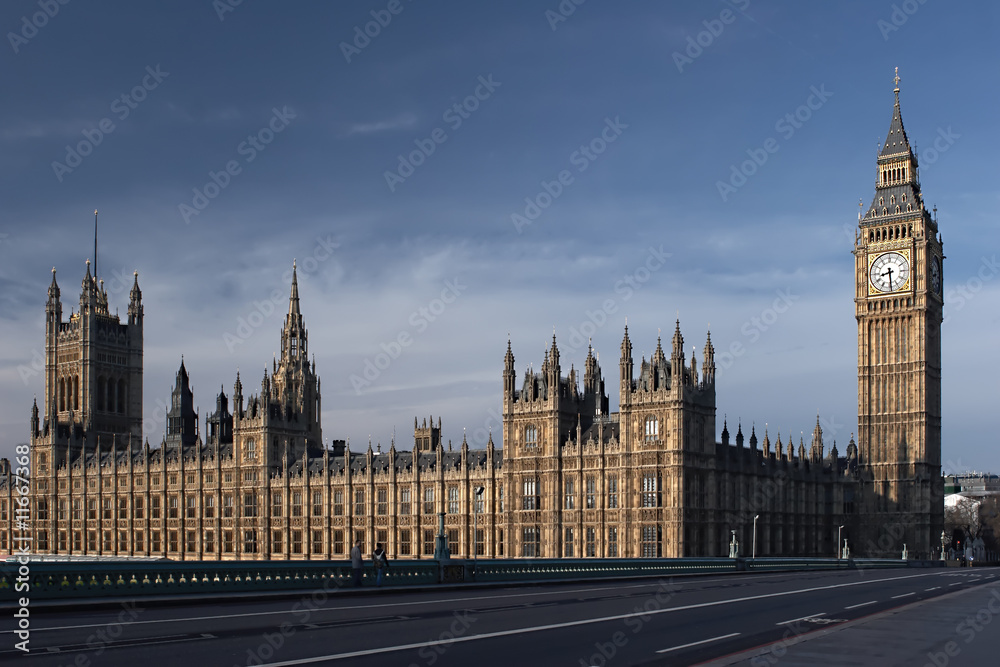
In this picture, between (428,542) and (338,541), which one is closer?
(428,542)

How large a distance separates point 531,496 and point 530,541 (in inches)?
145

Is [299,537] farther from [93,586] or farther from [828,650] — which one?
[828,650]

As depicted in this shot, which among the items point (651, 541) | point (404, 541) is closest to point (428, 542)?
point (404, 541)

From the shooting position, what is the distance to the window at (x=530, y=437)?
9644 cm

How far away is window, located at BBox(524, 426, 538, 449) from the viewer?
96.4 m

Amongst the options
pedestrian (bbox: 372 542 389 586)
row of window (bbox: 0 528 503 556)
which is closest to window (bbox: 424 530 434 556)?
row of window (bbox: 0 528 503 556)

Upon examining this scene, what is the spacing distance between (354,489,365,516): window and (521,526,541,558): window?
2294 cm

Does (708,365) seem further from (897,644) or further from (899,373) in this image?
(897,644)

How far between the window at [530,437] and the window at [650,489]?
1076 cm

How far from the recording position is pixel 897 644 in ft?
81.3

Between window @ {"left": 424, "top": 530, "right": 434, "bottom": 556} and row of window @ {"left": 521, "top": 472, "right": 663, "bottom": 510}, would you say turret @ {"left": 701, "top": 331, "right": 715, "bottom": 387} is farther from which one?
window @ {"left": 424, "top": 530, "right": 434, "bottom": 556}

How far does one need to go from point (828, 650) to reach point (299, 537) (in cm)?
Answer: 9952

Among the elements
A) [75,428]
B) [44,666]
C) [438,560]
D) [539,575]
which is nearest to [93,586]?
[44,666]

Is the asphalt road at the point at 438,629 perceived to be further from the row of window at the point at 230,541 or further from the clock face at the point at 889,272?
the clock face at the point at 889,272
